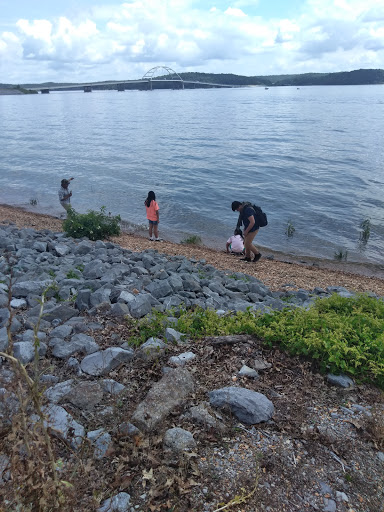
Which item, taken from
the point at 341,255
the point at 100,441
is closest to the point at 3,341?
the point at 100,441

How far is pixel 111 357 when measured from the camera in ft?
13.7

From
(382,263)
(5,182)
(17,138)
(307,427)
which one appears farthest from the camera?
(17,138)

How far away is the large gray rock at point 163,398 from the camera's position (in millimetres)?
3301

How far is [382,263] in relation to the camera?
44.9 feet

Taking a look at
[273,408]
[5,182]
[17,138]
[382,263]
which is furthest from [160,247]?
[17,138]

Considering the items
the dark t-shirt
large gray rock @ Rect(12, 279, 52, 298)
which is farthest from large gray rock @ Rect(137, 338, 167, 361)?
the dark t-shirt

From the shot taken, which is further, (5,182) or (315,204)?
(5,182)

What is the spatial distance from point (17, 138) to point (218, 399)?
50298mm

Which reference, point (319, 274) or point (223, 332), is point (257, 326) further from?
point (319, 274)

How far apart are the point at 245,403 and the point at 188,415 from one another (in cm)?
53

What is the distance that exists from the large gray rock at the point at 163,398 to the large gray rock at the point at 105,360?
24.2 inches

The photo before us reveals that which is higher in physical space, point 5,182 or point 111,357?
point 111,357

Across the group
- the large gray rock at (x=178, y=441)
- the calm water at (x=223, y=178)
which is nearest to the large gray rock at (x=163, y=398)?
the large gray rock at (x=178, y=441)

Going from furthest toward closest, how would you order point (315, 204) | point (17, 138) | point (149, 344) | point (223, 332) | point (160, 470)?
1. point (17, 138)
2. point (315, 204)
3. point (223, 332)
4. point (149, 344)
5. point (160, 470)
